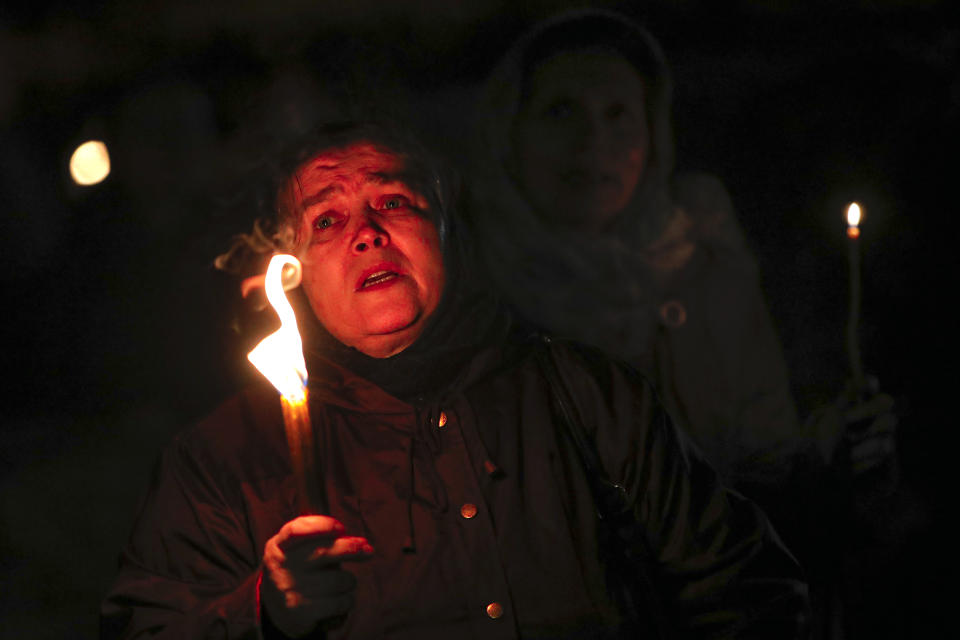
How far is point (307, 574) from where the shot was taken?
4.89ft

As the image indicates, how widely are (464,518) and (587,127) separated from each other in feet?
4.30

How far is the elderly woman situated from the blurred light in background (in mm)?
772

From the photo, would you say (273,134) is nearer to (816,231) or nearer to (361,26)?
(361,26)

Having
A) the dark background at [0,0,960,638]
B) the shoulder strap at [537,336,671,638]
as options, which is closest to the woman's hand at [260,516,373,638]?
the shoulder strap at [537,336,671,638]

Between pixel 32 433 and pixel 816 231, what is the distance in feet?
7.84

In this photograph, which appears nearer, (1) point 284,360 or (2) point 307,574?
(1) point 284,360

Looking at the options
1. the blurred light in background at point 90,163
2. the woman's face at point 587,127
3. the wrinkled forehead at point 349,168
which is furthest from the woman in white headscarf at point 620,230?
the blurred light in background at point 90,163

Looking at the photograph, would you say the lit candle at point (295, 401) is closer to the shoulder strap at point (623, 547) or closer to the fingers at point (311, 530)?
the fingers at point (311, 530)

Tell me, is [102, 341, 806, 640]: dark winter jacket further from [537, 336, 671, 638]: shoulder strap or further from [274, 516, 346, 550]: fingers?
[274, 516, 346, 550]: fingers

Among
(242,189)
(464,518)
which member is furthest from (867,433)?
(242,189)

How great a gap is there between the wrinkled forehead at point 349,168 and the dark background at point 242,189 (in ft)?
1.18

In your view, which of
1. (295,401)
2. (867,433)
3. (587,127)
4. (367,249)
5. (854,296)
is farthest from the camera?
(587,127)

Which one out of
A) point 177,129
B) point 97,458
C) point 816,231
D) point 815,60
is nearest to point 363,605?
point 97,458

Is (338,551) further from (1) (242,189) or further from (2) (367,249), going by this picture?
(1) (242,189)
